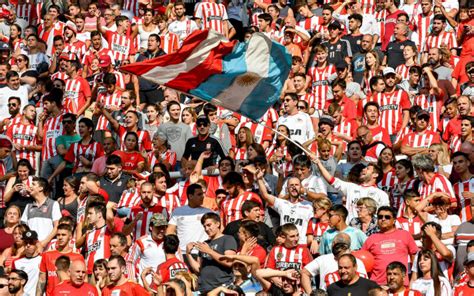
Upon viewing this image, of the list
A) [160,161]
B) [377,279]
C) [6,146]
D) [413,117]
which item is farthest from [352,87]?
[377,279]

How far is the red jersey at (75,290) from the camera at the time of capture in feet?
61.6

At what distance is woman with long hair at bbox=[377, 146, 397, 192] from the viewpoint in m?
21.7

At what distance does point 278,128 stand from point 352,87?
9.11 ft

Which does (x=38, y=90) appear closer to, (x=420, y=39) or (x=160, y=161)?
(x=160, y=161)

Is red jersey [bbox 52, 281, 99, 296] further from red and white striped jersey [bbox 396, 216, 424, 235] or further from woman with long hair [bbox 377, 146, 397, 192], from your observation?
woman with long hair [bbox 377, 146, 397, 192]

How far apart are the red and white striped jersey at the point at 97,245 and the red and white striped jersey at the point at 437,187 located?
4.07m

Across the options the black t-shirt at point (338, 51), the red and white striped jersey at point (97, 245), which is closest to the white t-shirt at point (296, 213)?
the red and white striped jersey at point (97, 245)

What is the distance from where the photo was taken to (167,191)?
2184 cm

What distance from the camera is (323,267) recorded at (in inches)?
734

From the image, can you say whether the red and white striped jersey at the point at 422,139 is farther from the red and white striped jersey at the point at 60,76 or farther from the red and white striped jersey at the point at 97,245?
the red and white striped jersey at the point at 60,76

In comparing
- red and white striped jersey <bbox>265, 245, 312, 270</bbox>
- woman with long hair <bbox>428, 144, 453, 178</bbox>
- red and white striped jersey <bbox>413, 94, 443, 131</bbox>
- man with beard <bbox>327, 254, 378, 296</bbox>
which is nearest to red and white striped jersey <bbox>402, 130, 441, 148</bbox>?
woman with long hair <bbox>428, 144, 453, 178</bbox>

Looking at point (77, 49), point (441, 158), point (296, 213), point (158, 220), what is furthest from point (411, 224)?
point (77, 49)

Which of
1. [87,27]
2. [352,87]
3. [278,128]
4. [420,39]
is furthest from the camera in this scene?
[87,27]

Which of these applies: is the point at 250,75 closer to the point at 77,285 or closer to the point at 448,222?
the point at 448,222
